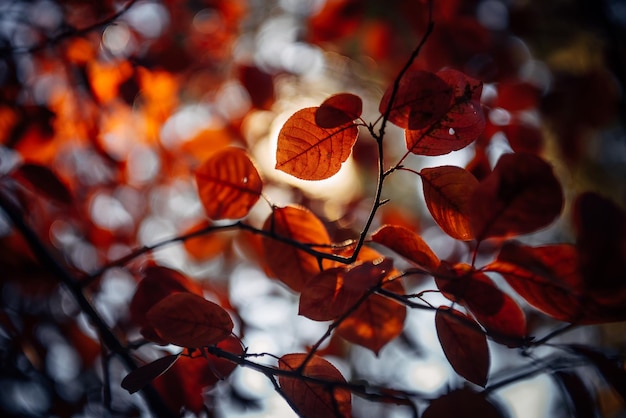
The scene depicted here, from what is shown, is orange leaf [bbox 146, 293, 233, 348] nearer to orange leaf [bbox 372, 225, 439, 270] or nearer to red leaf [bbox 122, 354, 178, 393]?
red leaf [bbox 122, 354, 178, 393]

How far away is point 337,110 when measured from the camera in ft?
1.98

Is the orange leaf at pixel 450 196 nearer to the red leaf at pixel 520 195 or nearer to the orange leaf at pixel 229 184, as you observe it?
the red leaf at pixel 520 195

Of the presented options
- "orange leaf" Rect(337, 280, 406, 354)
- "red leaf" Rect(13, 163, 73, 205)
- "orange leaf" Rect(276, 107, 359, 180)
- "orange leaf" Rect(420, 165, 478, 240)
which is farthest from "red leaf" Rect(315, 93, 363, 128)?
"red leaf" Rect(13, 163, 73, 205)

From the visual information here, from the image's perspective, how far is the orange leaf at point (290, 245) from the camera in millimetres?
715

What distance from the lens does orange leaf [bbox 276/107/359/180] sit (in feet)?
2.00

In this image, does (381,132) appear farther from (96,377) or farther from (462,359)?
(96,377)

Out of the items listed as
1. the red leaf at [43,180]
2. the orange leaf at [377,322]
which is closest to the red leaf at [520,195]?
the orange leaf at [377,322]

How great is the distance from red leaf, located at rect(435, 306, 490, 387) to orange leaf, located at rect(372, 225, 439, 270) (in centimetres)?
6

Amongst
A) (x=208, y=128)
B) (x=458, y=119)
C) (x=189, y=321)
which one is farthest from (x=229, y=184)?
(x=208, y=128)

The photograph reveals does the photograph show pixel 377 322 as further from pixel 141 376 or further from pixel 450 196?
pixel 141 376

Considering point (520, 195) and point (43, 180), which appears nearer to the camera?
point (520, 195)

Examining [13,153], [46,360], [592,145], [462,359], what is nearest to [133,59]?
[13,153]

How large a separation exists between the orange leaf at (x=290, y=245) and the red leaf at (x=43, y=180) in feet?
1.60

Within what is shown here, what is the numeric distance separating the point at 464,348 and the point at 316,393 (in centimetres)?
19
